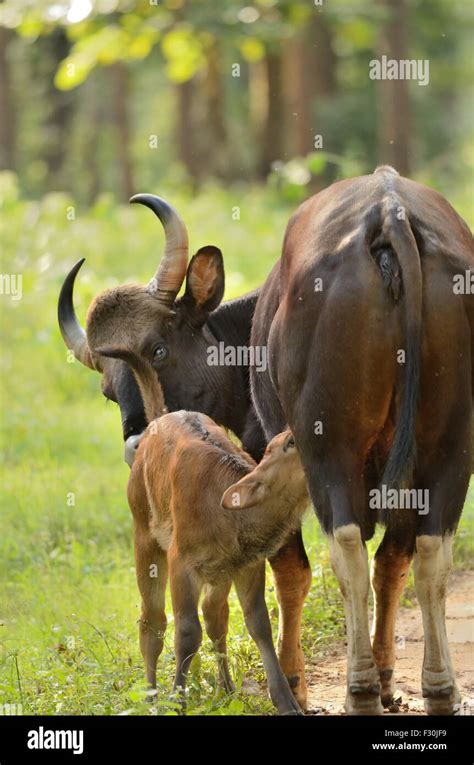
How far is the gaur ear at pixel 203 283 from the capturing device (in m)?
9.08

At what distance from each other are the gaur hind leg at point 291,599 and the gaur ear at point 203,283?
1.86 metres

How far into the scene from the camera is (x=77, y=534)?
37.7 feet

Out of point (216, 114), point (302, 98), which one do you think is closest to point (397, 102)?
point (302, 98)

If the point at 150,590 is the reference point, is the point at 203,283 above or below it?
above

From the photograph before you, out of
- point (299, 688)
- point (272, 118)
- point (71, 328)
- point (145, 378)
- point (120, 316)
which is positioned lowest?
point (299, 688)

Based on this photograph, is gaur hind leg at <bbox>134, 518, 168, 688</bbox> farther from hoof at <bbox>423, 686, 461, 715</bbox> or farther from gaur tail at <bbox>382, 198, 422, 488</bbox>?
gaur tail at <bbox>382, 198, 422, 488</bbox>

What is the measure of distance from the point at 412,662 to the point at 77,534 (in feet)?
12.4

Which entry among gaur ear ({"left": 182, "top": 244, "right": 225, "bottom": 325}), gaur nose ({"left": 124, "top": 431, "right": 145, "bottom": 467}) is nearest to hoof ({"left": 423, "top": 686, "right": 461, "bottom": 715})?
gaur nose ({"left": 124, "top": 431, "right": 145, "bottom": 467})

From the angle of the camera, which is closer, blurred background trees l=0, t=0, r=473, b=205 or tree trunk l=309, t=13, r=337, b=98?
blurred background trees l=0, t=0, r=473, b=205

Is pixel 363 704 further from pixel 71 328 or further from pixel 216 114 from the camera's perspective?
pixel 216 114

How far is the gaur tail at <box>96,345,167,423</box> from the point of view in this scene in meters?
8.70

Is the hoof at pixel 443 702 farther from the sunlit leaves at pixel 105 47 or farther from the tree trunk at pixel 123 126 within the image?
the tree trunk at pixel 123 126

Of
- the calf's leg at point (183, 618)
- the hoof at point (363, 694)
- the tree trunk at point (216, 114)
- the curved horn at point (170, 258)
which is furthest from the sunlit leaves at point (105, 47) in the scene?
the tree trunk at point (216, 114)

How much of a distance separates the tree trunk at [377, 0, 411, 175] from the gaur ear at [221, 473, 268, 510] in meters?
15.7
